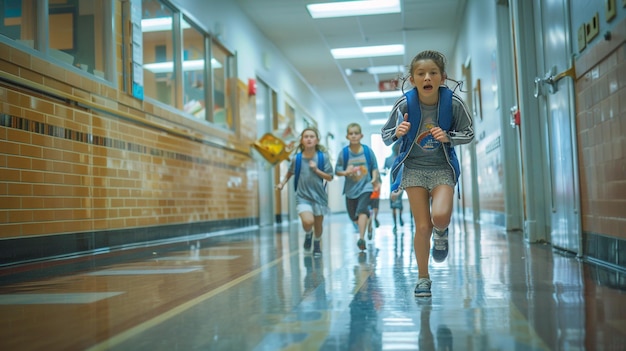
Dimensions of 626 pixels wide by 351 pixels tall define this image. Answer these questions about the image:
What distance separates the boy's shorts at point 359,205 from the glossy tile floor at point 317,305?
1783mm

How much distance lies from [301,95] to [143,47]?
1275 centimetres

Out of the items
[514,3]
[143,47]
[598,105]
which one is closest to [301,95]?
[143,47]

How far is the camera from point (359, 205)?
7418 mm

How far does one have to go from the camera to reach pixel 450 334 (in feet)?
7.93

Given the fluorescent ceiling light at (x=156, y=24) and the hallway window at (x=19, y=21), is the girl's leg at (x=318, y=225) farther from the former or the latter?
the fluorescent ceiling light at (x=156, y=24)

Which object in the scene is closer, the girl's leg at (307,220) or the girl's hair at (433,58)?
the girl's hair at (433,58)

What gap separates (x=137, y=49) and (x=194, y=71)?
2.87 metres

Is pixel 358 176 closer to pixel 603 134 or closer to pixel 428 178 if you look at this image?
pixel 603 134

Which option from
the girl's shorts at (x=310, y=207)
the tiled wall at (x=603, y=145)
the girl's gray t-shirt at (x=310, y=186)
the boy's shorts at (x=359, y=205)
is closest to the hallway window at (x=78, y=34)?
the girl's gray t-shirt at (x=310, y=186)

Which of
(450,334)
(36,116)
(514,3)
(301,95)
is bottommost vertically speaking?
(450,334)

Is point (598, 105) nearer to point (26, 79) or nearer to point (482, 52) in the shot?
point (26, 79)

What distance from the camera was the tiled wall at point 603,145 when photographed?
398 cm

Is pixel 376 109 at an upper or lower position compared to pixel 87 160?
upper

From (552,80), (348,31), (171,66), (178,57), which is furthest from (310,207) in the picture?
(348,31)
